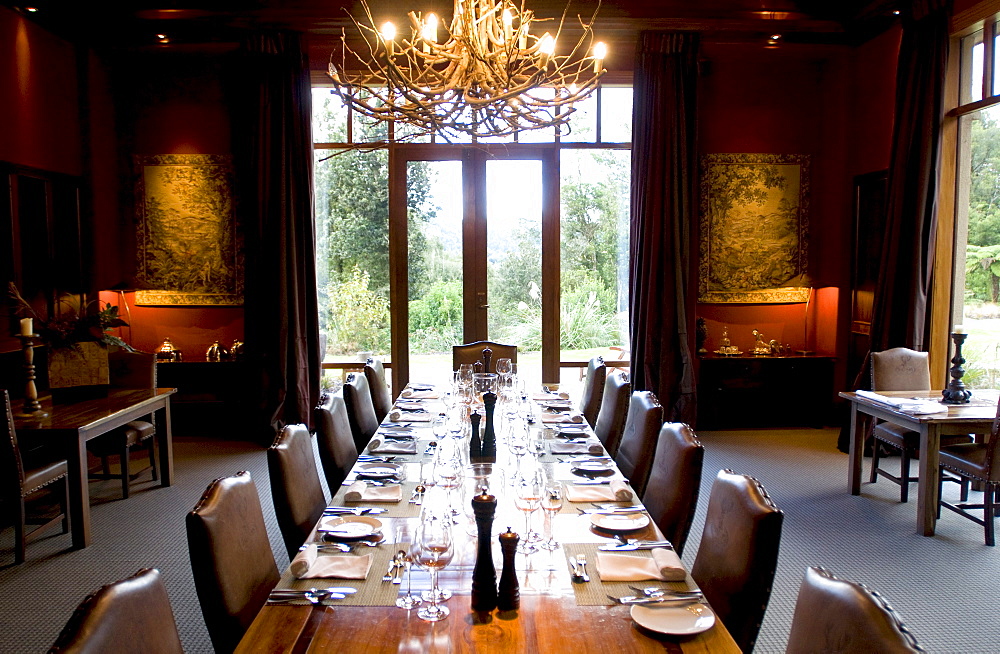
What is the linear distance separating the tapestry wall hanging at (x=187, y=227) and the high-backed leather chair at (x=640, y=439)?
15.1ft

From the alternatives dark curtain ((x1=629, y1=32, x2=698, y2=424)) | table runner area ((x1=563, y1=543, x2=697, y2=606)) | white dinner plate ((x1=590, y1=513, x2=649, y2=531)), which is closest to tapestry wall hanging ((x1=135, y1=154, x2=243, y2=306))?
dark curtain ((x1=629, y1=32, x2=698, y2=424))

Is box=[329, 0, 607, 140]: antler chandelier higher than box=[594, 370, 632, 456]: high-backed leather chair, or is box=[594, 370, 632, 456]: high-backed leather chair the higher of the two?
box=[329, 0, 607, 140]: antler chandelier

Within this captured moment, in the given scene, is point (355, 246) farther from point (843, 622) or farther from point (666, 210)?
point (843, 622)

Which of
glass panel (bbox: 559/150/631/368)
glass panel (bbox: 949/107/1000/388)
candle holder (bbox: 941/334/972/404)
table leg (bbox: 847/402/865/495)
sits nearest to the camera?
candle holder (bbox: 941/334/972/404)

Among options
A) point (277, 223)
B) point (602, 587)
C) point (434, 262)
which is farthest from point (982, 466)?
point (277, 223)

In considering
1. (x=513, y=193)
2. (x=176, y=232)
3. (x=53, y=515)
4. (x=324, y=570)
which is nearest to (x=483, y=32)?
(x=324, y=570)

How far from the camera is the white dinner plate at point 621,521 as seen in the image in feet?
7.30

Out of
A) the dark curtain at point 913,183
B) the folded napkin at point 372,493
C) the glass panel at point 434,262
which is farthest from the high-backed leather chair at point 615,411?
the glass panel at point 434,262

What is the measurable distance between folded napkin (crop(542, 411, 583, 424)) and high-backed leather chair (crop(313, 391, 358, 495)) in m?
1.10

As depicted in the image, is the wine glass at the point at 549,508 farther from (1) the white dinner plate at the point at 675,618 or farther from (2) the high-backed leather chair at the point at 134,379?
(2) the high-backed leather chair at the point at 134,379

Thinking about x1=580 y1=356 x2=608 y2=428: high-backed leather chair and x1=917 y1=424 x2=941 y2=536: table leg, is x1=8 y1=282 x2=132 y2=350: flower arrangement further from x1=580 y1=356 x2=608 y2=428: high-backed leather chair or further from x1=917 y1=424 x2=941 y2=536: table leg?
x1=917 y1=424 x2=941 y2=536: table leg

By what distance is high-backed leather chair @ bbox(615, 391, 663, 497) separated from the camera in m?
3.09

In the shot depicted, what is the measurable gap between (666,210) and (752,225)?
1014 millimetres

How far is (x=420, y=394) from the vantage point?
469 cm
